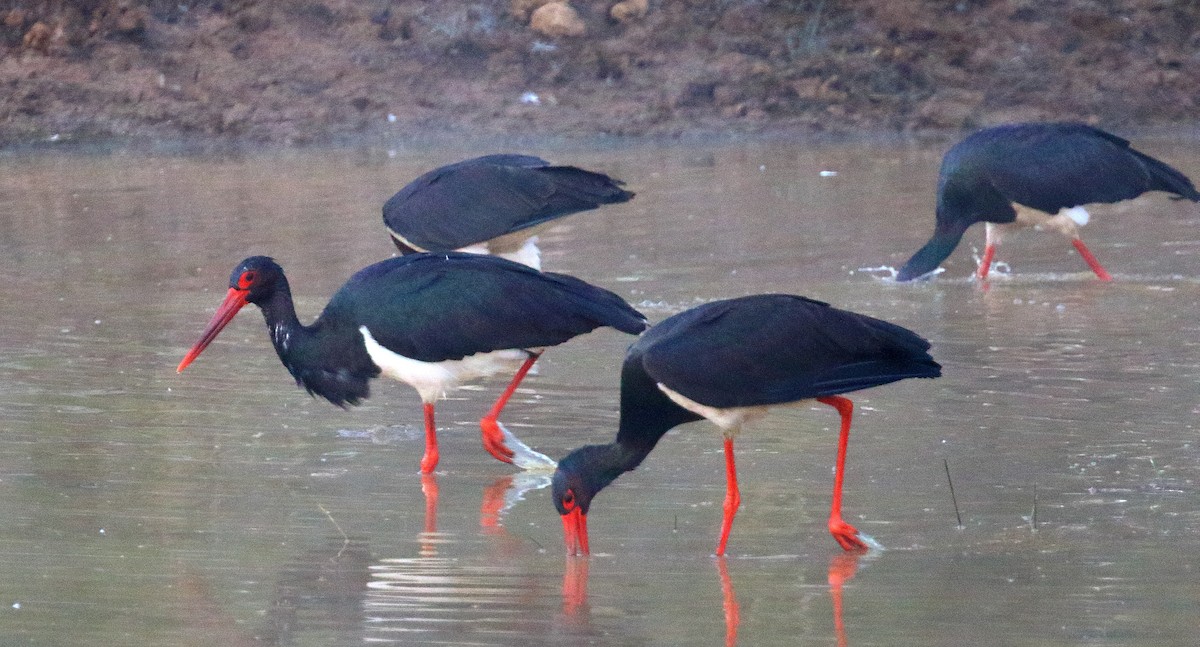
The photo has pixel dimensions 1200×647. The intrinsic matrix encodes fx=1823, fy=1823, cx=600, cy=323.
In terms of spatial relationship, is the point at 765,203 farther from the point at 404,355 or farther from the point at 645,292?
the point at 404,355

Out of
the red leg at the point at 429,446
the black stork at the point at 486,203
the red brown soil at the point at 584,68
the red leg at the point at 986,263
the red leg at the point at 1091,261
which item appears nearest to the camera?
the red leg at the point at 429,446

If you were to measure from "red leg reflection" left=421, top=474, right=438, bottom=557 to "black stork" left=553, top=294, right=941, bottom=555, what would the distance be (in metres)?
0.34

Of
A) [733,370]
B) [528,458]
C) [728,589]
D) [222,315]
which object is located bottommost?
[528,458]

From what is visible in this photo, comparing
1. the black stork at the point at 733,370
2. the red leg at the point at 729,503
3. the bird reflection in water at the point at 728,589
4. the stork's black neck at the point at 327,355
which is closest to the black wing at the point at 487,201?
the stork's black neck at the point at 327,355

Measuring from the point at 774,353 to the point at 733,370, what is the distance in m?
0.12

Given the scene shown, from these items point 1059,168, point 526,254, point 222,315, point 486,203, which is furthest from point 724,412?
point 1059,168

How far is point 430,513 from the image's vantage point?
15.8 feet

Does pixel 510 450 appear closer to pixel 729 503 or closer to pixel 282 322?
pixel 282 322

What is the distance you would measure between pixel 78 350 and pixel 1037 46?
9217 millimetres

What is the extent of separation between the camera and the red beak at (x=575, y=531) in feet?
14.4

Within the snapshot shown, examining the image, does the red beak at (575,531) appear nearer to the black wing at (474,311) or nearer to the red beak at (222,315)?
the black wing at (474,311)

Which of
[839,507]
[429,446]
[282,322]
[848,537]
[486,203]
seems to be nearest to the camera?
[848,537]

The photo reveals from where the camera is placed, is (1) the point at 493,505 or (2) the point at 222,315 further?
(2) the point at 222,315

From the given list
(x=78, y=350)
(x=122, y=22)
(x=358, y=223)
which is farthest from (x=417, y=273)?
(x=122, y=22)
